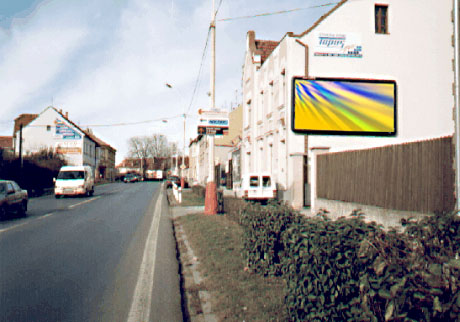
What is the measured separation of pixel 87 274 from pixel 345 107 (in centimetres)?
482

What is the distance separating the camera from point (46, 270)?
266 inches

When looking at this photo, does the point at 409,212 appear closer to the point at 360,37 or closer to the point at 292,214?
the point at 292,214

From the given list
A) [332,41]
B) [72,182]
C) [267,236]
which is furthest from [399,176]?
[72,182]

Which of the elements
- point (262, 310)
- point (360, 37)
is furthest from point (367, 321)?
point (360, 37)

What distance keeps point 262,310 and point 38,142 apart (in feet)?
223

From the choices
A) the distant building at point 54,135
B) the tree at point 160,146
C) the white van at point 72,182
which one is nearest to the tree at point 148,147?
the tree at point 160,146

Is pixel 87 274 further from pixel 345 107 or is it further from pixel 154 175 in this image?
pixel 154 175

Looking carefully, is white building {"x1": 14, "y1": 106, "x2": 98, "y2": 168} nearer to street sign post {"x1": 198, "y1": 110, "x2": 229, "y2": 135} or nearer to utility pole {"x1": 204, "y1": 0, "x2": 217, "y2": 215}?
utility pole {"x1": 204, "y1": 0, "x2": 217, "y2": 215}

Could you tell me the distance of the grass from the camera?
429 cm

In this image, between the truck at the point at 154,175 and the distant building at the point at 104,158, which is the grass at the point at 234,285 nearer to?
the distant building at the point at 104,158

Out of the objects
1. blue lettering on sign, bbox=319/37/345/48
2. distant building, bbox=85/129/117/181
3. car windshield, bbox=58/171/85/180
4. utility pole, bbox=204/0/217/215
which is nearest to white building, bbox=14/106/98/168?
distant building, bbox=85/129/117/181

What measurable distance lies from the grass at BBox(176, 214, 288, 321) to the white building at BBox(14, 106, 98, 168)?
5975 cm

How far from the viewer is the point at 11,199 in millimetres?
15742

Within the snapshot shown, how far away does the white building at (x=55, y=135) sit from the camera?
64562 mm
